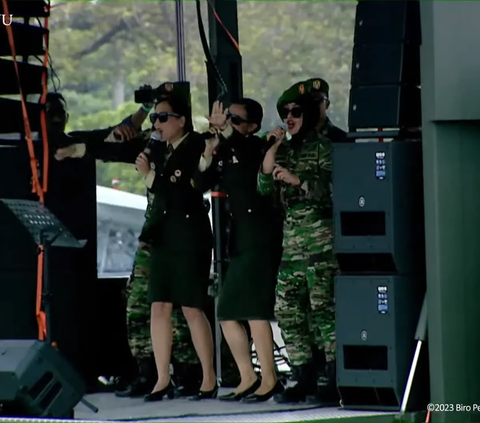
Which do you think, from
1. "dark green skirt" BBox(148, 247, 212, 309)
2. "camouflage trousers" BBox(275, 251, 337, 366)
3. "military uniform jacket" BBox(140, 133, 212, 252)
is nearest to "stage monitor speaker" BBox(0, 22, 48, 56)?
"military uniform jacket" BBox(140, 133, 212, 252)

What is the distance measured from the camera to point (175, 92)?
8.26 metres

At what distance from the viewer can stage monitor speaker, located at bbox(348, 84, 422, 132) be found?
6.74 metres

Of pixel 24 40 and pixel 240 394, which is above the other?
pixel 24 40

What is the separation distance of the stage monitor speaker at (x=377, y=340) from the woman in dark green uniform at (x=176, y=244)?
55.5 inches

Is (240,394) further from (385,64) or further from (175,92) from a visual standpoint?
(385,64)

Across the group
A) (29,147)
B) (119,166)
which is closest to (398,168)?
(29,147)

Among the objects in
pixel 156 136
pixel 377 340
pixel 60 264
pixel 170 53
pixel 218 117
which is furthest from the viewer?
pixel 170 53

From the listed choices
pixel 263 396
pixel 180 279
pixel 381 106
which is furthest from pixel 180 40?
pixel 381 106

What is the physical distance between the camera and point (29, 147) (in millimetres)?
8297

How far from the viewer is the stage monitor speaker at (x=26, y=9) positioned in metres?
8.45

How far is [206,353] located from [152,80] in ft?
26.8

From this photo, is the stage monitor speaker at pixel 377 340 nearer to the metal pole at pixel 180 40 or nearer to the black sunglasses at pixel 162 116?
the black sunglasses at pixel 162 116

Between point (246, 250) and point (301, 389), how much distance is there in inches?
31.8

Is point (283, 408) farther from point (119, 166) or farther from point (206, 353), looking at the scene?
point (119, 166)
